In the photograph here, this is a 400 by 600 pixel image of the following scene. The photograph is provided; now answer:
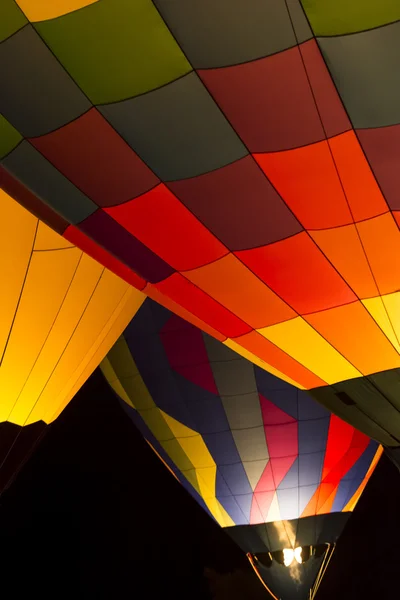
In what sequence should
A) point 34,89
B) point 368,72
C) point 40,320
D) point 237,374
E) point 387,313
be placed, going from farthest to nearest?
point 237,374 < point 40,320 < point 387,313 < point 34,89 < point 368,72

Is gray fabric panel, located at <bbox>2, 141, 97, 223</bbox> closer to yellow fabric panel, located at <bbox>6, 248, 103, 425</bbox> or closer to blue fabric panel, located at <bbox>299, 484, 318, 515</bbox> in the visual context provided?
yellow fabric panel, located at <bbox>6, 248, 103, 425</bbox>

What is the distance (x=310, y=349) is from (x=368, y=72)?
1079 mm

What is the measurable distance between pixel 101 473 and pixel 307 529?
2993mm

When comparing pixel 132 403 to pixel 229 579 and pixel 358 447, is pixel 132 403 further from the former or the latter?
pixel 229 579

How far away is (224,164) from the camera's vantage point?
204 cm

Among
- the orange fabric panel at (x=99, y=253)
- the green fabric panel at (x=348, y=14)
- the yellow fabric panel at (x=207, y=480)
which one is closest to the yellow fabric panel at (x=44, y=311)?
the orange fabric panel at (x=99, y=253)

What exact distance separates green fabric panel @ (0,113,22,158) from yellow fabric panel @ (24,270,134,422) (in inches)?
51.2

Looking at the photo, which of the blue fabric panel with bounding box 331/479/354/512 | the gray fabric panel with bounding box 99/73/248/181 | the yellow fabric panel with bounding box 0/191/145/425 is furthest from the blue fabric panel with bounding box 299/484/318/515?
the gray fabric panel with bounding box 99/73/248/181

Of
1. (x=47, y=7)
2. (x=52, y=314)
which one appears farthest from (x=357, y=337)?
(x=52, y=314)

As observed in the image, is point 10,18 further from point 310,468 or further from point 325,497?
point 325,497

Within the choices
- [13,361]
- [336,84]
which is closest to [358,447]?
[13,361]

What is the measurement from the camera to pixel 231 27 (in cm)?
170

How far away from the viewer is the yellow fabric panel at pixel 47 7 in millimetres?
1710

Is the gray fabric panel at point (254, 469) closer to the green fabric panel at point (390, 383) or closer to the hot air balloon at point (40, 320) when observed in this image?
the hot air balloon at point (40, 320)
